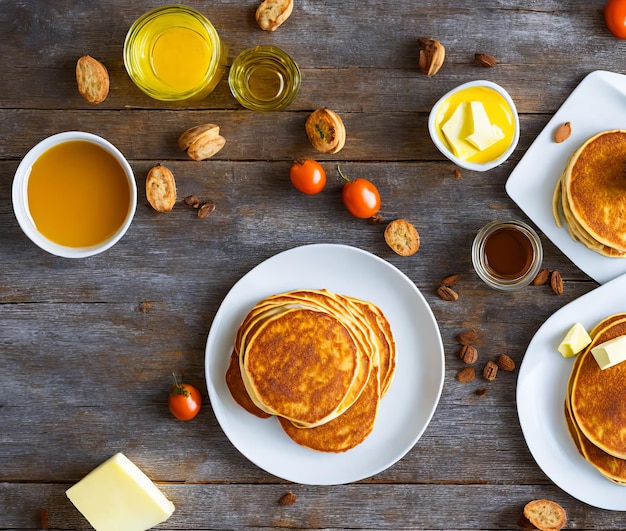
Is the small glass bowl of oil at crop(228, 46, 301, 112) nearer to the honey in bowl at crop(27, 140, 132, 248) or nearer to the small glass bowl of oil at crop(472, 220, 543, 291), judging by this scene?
the honey in bowl at crop(27, 140, 132, 248)

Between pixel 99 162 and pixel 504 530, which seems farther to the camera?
pixel 504 530

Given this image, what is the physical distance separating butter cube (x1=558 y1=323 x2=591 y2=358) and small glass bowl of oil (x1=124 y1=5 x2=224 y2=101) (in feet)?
3.83

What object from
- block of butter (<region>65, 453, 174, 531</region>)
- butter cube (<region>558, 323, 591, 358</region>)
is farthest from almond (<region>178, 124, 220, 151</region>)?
butter cube (<region>558, 323, 591, 358</region>)

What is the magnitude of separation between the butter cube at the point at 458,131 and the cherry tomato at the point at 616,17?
48cm

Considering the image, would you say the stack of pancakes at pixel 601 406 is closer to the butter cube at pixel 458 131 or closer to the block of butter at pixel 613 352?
the block of butter at pixel 613 352

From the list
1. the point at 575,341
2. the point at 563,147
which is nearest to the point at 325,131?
the point at 563,147

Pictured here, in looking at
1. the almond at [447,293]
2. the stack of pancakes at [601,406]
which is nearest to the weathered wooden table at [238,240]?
the almond at [447,293]

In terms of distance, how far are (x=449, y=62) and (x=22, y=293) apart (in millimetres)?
1334

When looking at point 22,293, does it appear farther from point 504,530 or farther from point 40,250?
point 504,530

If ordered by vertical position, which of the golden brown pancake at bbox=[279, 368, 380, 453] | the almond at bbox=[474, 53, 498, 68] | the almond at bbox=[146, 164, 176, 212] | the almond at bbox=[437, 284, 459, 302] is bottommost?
the golden brown pancake at bbox=[279, 368, 380, 453]

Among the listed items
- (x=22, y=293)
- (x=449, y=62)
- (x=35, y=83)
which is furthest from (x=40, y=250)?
(x=449, y=62)

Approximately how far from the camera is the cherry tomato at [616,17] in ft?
5.67

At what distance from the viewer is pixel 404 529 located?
179 cm

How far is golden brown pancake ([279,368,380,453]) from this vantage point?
166 centimetres
